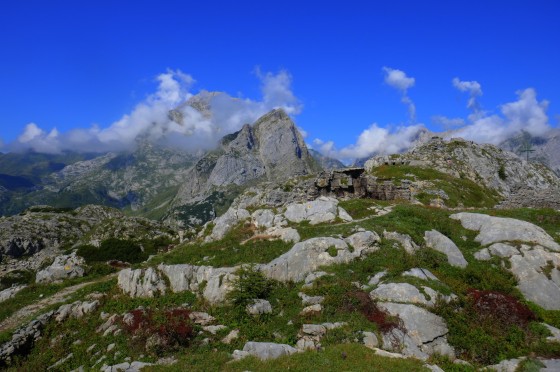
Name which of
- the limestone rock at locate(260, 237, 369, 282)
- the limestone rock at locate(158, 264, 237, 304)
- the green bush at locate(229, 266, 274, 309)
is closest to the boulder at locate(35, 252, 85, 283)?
the limestone rock at locate(158, 264, 237, 304)

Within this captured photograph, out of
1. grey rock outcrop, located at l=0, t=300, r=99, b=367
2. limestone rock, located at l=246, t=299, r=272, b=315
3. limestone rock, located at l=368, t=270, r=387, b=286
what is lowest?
grey rock outcrop, located at l=0, t=300, r=99, b=367

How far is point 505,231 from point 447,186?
39.9 m

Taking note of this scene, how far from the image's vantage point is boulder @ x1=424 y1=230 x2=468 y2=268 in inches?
1210

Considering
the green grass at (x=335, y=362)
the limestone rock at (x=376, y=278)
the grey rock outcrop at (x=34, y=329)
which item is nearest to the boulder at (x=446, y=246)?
the limestone rock at (x=376, y=278)

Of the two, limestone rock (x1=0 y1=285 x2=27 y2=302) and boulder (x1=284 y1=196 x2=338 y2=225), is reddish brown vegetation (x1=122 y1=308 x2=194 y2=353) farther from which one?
limestone rock (x1=0 y1=285 x2=27 y2=302)

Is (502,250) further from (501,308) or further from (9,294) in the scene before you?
(9,294)

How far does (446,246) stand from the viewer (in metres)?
32.5

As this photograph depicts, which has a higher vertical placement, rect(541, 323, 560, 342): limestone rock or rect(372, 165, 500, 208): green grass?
rect(372, 165, 500, 208): green grass

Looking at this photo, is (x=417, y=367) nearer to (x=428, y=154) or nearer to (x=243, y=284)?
(x=243, y=284)

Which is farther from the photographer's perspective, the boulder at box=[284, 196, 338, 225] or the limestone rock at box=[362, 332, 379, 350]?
the boulder at box=[284, 196, 338, 225]

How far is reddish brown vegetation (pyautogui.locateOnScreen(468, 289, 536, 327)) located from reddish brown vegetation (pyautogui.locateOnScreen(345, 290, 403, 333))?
22.0 feet

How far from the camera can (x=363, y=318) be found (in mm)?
23094

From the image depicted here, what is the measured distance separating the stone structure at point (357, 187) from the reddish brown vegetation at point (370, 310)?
127 feet

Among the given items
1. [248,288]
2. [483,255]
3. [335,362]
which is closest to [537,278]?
[483,255]
